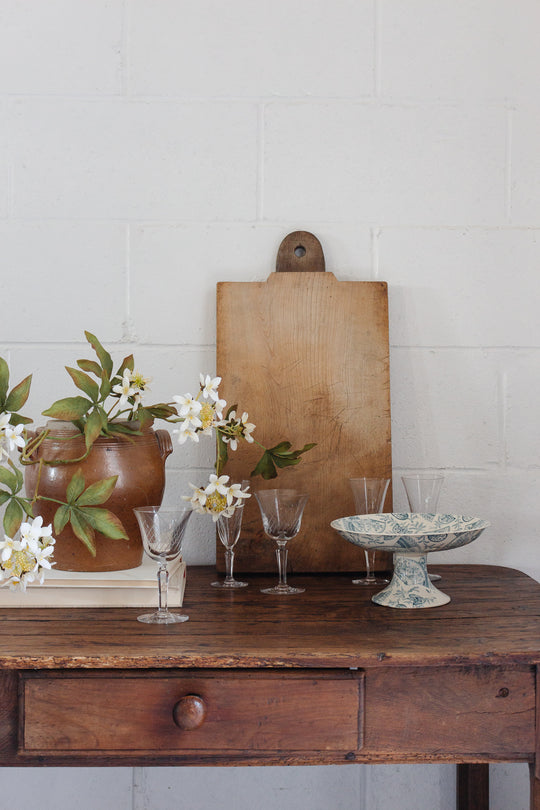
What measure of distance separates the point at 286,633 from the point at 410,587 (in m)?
0.22

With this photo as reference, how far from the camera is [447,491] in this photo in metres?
1.38

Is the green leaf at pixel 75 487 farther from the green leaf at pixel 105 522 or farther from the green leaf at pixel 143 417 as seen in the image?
the green leaf at pixel 143 417

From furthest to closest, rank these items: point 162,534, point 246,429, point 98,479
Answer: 1. point 246,429
2. point 98,479
3. point 162,534

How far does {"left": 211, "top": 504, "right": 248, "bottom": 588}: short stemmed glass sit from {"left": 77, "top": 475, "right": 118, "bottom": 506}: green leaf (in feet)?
0.73

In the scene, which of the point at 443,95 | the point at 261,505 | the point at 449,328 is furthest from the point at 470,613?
the point at 443,95

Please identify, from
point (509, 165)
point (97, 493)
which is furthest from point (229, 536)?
point (509, 165)

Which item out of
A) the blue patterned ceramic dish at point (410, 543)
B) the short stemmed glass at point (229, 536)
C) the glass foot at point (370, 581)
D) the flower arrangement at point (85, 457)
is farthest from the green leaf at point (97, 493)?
the glass foot at point (370, 581)

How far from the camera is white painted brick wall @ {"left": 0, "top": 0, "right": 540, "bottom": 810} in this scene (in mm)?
1356

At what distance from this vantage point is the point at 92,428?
102 cm

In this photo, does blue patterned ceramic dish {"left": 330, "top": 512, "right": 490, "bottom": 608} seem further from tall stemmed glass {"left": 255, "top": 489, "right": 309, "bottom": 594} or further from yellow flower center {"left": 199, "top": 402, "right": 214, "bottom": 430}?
yellow flower center {"left": 199, "top": 402, "right": 214, "bottom": 430}

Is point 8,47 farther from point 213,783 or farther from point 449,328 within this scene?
point 213,783

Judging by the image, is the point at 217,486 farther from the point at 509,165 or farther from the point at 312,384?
the point at 509,165

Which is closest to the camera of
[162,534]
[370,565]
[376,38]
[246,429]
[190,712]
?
[190,712]

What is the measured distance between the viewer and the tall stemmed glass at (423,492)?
1.19 m
